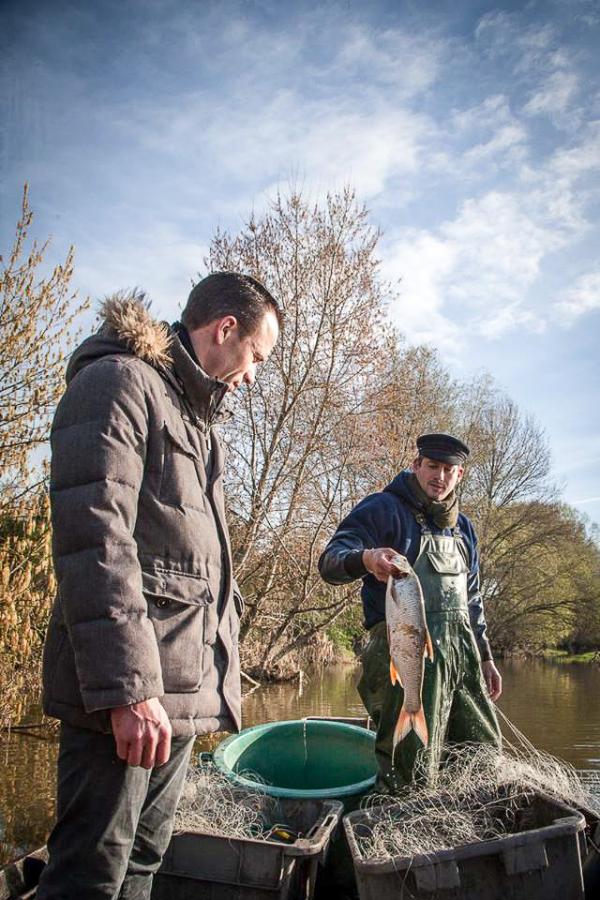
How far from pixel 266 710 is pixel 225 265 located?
8631mm

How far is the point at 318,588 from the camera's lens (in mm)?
13703

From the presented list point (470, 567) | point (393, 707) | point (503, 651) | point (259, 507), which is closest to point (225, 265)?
point (259, 507)

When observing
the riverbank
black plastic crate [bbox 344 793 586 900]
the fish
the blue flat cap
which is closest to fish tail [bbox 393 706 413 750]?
the fish

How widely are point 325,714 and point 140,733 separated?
1096cm

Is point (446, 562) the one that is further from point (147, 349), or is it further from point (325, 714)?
point (325, 714)

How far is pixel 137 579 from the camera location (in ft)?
6.09

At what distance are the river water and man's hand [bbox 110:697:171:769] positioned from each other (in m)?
3.95

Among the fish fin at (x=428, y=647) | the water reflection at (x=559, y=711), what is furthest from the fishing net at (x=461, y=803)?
the water reflection at (x=559, y=711)

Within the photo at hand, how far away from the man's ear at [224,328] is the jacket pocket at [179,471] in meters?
0.40

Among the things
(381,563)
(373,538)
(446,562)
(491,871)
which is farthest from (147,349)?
(446,562)

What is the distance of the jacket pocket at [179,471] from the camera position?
2.14 metres

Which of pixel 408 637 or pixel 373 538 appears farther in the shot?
pixel 373 538

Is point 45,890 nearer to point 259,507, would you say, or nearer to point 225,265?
point 259,507

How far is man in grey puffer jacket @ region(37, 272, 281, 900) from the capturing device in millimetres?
1788
